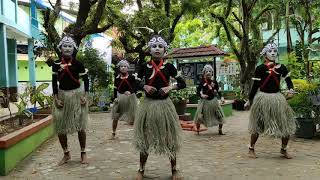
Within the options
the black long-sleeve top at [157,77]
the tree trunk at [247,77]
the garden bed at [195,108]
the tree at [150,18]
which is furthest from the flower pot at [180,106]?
the black long-sleeve top at [157,77]

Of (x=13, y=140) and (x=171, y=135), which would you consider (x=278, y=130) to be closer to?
(x=171, y=135)

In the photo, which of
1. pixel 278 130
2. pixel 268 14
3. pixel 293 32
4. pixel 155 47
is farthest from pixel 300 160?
pixel 293 32

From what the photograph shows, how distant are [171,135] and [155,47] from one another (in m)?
1.12

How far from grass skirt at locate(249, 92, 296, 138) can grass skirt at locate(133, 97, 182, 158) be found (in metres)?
1.81

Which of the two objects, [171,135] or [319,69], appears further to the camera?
[319,69]

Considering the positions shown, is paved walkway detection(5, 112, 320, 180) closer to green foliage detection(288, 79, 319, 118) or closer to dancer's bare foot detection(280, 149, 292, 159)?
dancer's bare foot detection(280, 149, 292, 159)

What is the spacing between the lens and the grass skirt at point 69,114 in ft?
21.7

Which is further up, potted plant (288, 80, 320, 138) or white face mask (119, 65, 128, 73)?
white face mask (119, 65, 128, 73)

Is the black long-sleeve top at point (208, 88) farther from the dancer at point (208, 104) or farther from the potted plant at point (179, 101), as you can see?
the potted plant at point (179, 101)

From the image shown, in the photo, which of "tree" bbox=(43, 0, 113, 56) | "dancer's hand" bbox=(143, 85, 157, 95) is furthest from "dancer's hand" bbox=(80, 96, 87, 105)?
"tree" bbox=(43, 0, 113, 56)

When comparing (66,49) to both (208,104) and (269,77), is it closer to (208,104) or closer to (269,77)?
(269,77)

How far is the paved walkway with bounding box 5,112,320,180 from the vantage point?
5.97 meters

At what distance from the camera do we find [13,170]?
6.36m

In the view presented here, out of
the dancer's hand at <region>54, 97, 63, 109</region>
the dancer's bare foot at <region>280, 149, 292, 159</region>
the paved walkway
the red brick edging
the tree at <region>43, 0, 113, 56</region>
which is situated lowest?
the paved walkway
